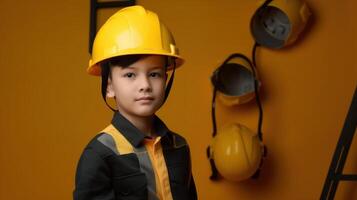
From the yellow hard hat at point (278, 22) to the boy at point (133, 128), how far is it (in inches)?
41.0

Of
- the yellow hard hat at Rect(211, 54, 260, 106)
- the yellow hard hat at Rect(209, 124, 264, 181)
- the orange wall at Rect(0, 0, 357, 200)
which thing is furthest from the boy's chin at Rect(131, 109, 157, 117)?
the orange wall at Rect(0, 0, 357, 200)

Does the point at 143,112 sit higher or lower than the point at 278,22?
lower

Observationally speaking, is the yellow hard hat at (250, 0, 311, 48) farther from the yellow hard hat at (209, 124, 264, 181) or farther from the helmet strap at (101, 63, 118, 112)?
the helmet strap at (101, 63, 118, 112)

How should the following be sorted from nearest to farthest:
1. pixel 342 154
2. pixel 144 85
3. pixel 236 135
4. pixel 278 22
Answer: pixel 144 85 < pixel 342 154 < pixel 236 135 < pixel 278 22

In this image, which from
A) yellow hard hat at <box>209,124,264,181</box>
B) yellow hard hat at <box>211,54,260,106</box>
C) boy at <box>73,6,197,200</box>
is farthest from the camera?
yellow hard hat at <box>211,54,260,106</box>

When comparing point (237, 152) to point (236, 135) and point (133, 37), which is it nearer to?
point (236, 135)

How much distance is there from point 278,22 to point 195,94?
0.49 meters

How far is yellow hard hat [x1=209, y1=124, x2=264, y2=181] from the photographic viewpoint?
1982 millimetres

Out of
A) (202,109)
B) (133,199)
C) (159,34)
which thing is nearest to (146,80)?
(159,34)

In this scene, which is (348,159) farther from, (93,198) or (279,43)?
(93,198)

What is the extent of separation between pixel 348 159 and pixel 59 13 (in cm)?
152

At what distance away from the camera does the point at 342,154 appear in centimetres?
189

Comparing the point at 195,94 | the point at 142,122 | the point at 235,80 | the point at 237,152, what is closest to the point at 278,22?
the point at 235,80

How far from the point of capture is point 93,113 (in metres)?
2.38
